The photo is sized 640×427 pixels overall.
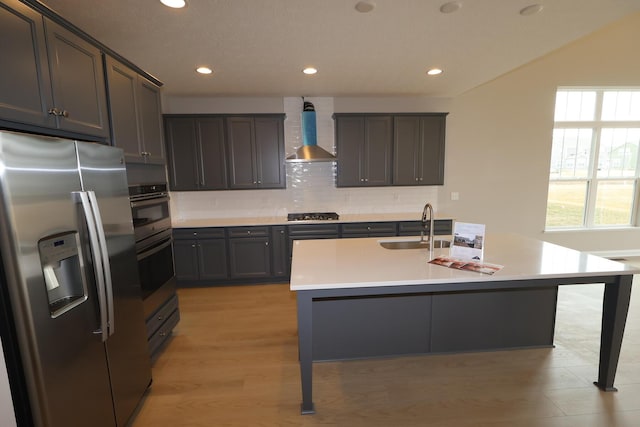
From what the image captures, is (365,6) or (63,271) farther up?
(365,6)

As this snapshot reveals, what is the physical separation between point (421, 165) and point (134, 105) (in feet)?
11.9

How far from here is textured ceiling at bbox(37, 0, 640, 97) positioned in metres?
1.97

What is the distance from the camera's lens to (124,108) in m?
2.16

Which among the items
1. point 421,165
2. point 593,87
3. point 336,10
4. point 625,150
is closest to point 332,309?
point 336,10

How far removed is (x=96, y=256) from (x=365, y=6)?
2183 mm

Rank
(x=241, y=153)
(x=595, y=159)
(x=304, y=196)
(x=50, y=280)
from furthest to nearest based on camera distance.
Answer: (x=595, y=159) → (x=304, y=196) → (x=241, y=153) → (x=50, y=280)

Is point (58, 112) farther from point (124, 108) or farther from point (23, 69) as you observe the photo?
point (124, 108)

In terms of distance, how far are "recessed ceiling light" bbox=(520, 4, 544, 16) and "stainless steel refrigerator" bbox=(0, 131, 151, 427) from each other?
2893 millimetres

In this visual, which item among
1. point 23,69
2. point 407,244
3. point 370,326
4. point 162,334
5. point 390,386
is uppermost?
point 23,69

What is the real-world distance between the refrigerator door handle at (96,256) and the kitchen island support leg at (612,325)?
3.02 m

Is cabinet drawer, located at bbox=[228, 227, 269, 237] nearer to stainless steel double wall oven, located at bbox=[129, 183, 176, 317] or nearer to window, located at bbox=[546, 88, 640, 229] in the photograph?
stainless steel double wall oven, located at bbox=[129, 183, 176, 317]

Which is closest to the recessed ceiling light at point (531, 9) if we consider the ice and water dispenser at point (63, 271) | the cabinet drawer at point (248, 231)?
the ice and water dispenser at point (63, 271)

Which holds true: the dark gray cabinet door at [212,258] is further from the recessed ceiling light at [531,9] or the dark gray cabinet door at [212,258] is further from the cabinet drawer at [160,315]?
the recessed ceiling light at [531,9]

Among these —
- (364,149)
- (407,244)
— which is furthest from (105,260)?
(364,149)
